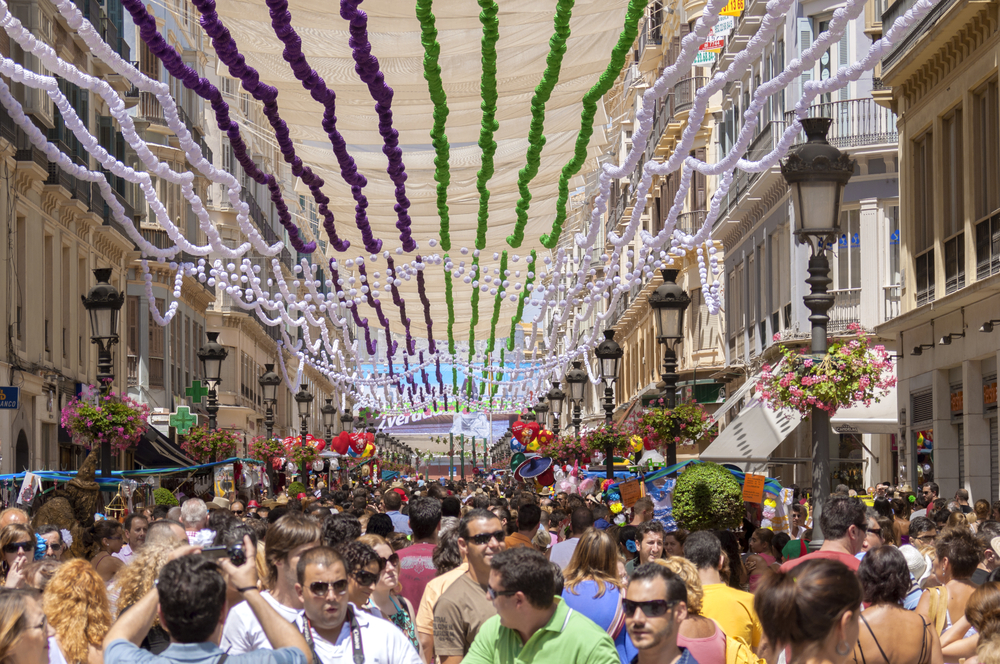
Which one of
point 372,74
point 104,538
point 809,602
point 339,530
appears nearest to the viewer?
point 809,602

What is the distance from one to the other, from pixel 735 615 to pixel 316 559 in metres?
2.38

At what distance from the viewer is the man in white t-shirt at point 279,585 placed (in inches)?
234

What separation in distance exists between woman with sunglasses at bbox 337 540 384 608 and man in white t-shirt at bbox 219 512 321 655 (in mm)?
215

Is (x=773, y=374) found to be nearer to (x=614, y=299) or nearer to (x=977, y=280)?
(x=977, y=280)

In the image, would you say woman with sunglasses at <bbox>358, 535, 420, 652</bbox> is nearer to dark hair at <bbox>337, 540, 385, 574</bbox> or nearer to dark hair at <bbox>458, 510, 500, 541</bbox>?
dark hair at <bbox>458, 510, 500, 541</bbox>

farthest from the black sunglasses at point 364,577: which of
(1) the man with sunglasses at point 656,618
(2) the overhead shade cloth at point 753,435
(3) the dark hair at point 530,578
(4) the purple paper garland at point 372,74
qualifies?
(2) the overhead shade cloth at point 753,435

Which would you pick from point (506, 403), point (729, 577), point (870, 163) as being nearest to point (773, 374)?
point (729, 577)

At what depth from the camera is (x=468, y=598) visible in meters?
7.21

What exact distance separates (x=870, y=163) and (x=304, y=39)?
1701 cm

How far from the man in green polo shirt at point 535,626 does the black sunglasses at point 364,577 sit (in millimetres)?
1187

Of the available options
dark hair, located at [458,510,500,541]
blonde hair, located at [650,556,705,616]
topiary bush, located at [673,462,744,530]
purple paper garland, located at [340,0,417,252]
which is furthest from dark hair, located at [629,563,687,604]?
topiary bush, located at [673,462,744,530]

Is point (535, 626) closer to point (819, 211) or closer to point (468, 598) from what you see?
point (468, 598)

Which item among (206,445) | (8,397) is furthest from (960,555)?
(206,445)

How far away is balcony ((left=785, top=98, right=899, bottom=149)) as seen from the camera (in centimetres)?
2897
